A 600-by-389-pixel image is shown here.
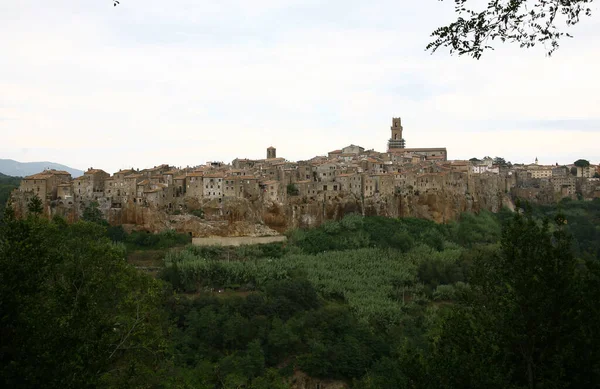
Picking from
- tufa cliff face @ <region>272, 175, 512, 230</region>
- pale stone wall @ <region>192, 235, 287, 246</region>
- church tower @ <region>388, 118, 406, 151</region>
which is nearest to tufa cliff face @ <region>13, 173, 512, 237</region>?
tufa cliff face @ <region>272, 175, 512, 230</region>

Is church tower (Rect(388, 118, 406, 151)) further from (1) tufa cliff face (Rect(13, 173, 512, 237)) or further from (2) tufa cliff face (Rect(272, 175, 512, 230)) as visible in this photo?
(1) tufa cliff face (Rect(13, 173, 512, 237))

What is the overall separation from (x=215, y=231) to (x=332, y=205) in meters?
11.3

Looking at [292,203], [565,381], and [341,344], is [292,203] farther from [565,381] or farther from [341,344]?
[565,381]

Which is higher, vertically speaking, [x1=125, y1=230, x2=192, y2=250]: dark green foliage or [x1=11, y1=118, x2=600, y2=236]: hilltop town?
[x1=11, y1=118, x2=600, y2=236]: hilltop town

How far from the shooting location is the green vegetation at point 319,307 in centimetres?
978

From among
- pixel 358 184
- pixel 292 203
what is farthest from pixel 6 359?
pixel 358 184

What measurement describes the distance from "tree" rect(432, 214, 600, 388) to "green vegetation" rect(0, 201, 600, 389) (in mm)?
28

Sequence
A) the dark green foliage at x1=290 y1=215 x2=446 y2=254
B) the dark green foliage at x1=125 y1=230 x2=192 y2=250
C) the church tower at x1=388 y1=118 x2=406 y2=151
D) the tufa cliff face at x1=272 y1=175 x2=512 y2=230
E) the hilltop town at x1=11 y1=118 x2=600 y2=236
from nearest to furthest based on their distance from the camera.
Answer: the dark green foliage at x1=125 y1=230 x2=192 y2=250
the hilltop town at x1=11 y1=118 x2=600 y2=236
the dark green foliage at x1=290 y1=215 x2=446 y2=254
the tufa cliff face at x1=272 y1=175 x2=512 y2=230
the church tower at x1=388 y1=118 x2=406 y2=151

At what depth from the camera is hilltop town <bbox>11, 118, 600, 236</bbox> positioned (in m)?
44.4

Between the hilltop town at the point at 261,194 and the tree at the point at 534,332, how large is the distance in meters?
33.5

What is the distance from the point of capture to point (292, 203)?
4838 cm

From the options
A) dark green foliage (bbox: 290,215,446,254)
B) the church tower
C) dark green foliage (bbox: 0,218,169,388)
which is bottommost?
dark green foliage (bbox: 290,215,446,254)

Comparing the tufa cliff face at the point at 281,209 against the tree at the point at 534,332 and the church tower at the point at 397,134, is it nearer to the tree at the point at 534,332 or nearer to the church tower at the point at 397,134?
the church tower at the point at 397,134

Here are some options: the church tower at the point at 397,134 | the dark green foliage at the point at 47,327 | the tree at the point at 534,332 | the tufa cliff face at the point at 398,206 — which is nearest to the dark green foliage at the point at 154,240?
the tufa cliff face at the point at 398,206
